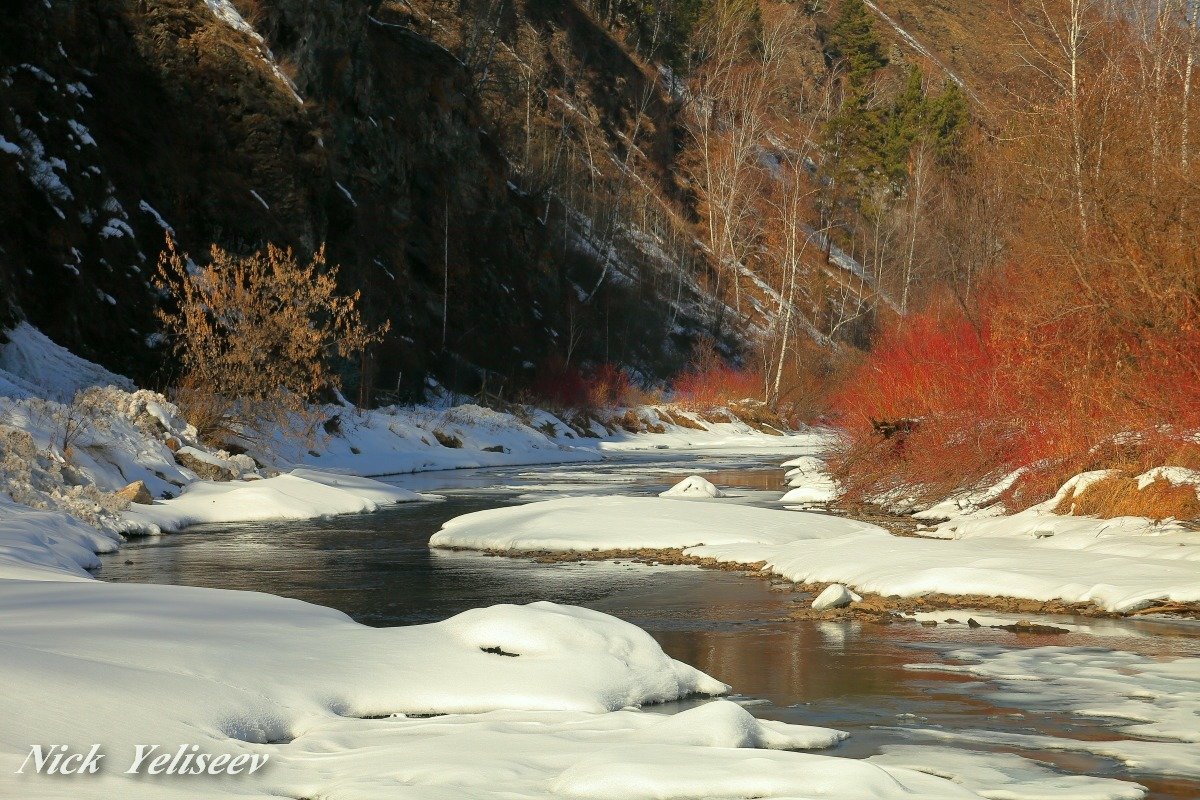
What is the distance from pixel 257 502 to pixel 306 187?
18556 mm

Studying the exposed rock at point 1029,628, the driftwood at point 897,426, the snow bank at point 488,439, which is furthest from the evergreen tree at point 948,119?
the exposed rock at point 1029,628

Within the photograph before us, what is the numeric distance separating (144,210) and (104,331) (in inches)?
176

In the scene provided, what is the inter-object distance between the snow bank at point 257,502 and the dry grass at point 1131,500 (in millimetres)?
12129

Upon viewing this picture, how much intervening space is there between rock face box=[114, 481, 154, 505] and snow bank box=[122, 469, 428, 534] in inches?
5.6

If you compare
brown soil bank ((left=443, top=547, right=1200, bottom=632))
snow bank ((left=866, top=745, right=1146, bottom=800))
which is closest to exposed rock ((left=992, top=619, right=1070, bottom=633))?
brown soil bank ((left=443, top=547, right=1200, bottom=632))

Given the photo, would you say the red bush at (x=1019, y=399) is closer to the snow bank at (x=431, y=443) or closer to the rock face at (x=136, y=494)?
the rock face at (x=136, y=494)

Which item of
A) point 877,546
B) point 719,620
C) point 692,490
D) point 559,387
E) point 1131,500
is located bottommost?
point 719,620

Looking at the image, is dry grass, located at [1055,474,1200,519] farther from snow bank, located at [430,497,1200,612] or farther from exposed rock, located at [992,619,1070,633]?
exposed rock, located at [992,619,1070,633]

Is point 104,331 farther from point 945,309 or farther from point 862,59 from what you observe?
point 862,59

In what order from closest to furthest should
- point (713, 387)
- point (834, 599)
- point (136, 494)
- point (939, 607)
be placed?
point (834, 599)
point (939, 607)
point (136, 494)
point (713, 387)

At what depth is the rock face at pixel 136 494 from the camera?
19.6m

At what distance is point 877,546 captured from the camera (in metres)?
15.6

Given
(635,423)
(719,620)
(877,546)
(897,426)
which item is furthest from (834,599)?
(635,423)

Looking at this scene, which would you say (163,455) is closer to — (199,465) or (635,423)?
(199,465)
